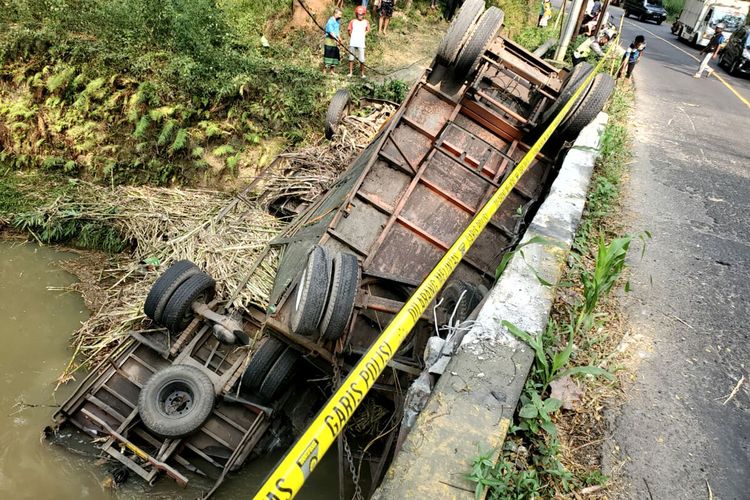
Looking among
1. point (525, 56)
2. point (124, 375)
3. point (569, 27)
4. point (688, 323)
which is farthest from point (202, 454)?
point (569, 27)

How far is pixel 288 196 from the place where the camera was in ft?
24.7

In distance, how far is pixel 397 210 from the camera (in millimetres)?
5367

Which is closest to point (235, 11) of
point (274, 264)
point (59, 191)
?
point (59, 191)

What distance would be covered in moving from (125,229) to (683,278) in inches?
307

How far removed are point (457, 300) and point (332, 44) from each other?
984 cm

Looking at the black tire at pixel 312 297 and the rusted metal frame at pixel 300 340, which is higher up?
the black tire at pixel 312 297

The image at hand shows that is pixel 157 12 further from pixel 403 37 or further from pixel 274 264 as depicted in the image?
pixel 274 264

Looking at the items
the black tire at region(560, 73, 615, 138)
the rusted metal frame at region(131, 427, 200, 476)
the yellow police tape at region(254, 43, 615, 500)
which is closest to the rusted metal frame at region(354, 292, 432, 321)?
the yellow police tape at region(254, 43, 615, 500)

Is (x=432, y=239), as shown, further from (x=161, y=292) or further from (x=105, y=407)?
(x=105, y=407)

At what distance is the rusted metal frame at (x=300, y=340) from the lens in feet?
14.2

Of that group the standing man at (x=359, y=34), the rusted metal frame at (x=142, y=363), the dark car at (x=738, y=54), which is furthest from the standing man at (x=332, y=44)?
the dark car at (x=738, y=54)

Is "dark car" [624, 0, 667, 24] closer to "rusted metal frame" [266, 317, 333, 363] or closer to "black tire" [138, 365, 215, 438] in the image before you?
"rusted metal frame" [266, 317, 333, 363]

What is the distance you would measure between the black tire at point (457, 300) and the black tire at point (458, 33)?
12.1 ft

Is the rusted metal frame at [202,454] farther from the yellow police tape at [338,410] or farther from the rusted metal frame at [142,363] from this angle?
the yellow police tape at [338,410]
